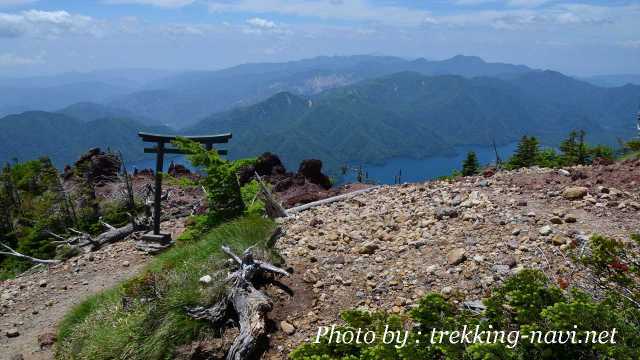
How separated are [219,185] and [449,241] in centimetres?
600

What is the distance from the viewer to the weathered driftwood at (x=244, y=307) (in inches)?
250

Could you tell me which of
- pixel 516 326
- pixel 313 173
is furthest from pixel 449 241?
pixel 313 173

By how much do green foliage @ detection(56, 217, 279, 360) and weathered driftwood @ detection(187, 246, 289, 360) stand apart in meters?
0.19

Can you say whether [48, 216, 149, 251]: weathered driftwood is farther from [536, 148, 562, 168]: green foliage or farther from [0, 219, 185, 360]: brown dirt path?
[536, 148, 562, 168]: green foliage

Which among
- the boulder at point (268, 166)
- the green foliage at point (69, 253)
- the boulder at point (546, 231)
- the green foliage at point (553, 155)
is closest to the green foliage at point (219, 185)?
the boulder at point (546, 231)

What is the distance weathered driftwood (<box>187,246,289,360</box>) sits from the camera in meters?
6.34

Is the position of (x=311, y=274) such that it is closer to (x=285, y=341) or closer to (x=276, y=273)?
(x=276, y=273)

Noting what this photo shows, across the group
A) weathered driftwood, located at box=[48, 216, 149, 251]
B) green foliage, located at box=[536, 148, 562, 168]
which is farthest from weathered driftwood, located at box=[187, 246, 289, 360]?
green foliage, located at box=[536, 148, 562, 168]

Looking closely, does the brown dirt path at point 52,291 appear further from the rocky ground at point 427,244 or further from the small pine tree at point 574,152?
the small pine tree at point 574,152

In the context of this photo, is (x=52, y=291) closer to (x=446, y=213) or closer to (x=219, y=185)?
(x=219, y=185)

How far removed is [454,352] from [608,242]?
2595 mm

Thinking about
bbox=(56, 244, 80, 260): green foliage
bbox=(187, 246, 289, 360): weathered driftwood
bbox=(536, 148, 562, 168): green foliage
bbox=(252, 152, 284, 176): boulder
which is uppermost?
bbox=(187, 246, 289, 360): weathered driftwood

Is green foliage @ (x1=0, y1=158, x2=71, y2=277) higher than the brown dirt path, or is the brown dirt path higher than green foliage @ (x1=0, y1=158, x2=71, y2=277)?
the brown dirt path

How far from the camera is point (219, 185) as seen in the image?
458 inches
